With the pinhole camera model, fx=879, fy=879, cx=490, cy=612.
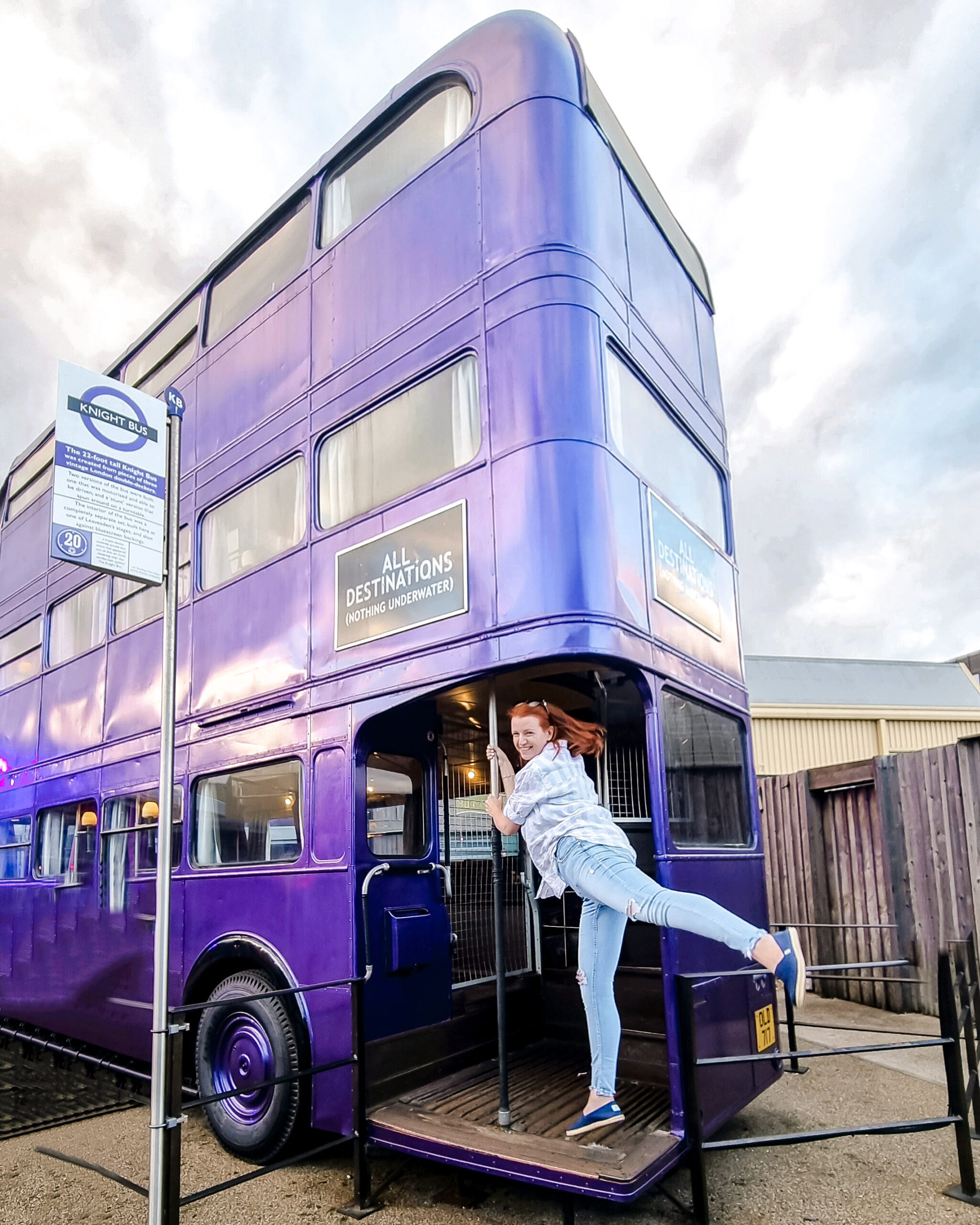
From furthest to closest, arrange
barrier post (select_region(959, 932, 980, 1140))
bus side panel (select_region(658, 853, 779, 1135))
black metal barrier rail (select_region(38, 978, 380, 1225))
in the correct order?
barrier post (select_region(959, 932, 980, 1140)), bus side panel (select_region(658, 853, 779, 1135)), black metal barrier rail (select_region(38, 978, 380, 1225))

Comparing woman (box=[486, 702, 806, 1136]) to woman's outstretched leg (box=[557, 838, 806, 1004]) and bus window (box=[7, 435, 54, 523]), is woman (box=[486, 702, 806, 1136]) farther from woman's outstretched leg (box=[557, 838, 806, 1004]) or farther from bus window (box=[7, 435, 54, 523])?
bus window (box=[7, 435, 54, 523])

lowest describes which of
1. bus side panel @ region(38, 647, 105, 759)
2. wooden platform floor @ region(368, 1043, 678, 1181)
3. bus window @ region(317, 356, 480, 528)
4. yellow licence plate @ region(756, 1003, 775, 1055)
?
wooden platform floor @ region(368, 1043, 678, 1181)

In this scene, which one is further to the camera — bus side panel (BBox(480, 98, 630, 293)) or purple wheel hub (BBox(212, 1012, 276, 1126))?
purple wheel hub (BBox(212, 1012, 276, 1126))

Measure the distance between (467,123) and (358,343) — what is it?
1.39m

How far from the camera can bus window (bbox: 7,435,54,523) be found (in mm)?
9680

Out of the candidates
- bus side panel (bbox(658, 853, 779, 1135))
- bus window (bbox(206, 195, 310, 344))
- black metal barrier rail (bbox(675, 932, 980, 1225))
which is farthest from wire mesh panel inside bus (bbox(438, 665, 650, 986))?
bus window (bbox(206, 195, 310, 344))

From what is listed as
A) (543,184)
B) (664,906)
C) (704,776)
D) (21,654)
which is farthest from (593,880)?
(21,654)

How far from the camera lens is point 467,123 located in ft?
16.7

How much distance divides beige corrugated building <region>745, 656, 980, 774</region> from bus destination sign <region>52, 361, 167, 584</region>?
51.8 feet

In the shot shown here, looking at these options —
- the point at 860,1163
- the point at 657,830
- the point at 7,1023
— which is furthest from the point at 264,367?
the point at 7,1023

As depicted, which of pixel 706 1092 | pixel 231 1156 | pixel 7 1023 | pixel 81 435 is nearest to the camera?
pixel 81 435

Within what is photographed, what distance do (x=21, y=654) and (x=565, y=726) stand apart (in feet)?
23.7

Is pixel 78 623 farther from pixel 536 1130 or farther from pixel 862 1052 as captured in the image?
pixel 862 1052

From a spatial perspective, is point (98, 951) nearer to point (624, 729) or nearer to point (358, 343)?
point (624, 729)
